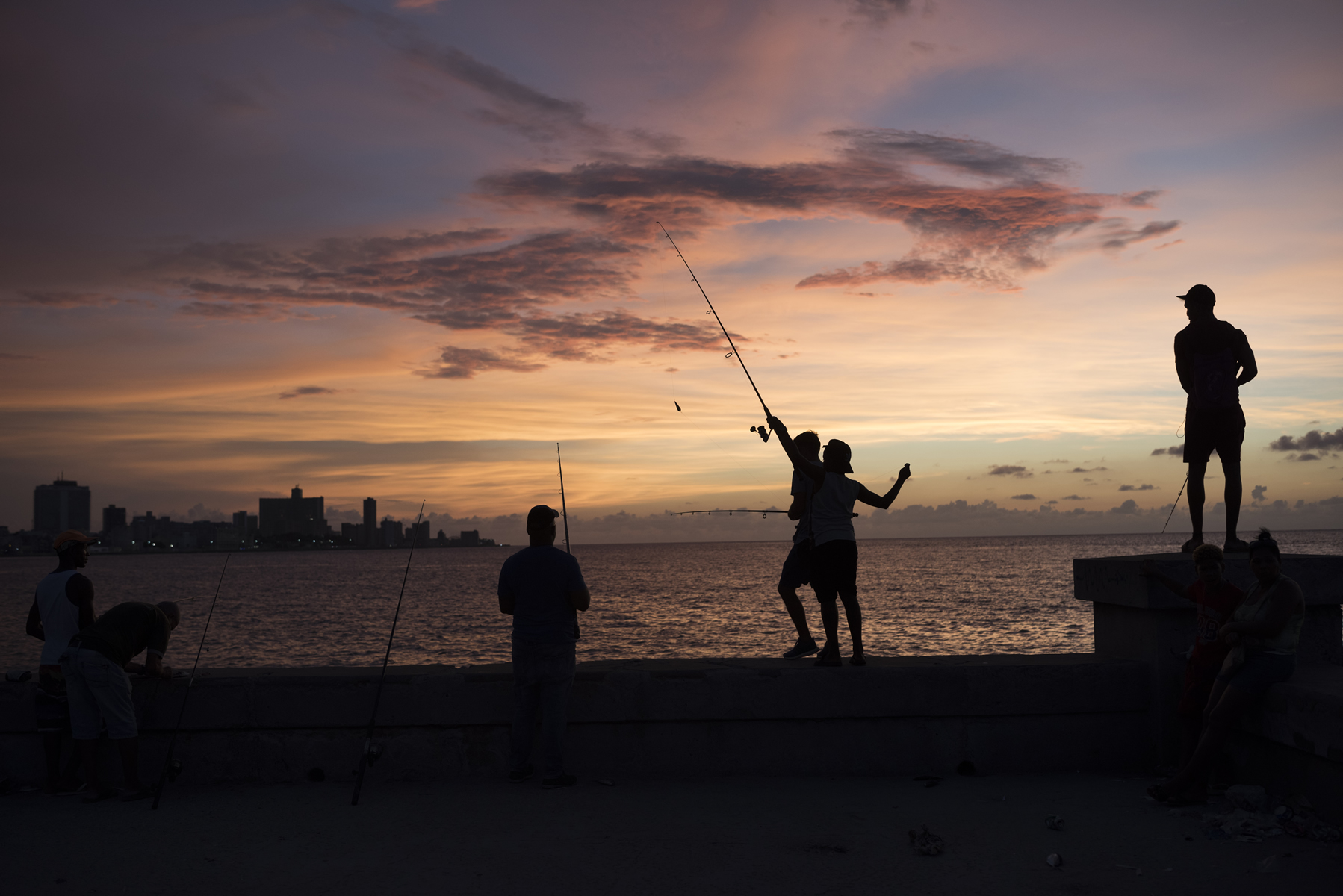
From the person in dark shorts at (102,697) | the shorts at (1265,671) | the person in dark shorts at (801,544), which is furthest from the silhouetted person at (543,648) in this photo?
the shorts at (1265,671)

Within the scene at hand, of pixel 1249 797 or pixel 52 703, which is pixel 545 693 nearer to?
pixel 52 703

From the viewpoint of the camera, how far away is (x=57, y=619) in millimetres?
5023

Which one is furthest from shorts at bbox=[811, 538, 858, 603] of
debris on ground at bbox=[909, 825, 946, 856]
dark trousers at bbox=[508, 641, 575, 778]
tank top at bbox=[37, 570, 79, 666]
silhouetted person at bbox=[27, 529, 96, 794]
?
tank top at bbox=[37, 570, 79, 666]

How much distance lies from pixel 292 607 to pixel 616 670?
56.9 meters

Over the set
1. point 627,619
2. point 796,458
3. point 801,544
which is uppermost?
point 796,458

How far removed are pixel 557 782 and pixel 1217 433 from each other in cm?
472

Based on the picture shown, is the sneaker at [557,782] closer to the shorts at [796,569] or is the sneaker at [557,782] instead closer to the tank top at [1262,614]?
the shorts at [796,569]

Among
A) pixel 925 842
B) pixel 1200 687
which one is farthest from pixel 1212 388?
pixel 925 842

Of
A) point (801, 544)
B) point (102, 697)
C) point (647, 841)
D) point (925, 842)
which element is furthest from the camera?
point (801, 544)

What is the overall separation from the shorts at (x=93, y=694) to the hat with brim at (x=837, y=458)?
4412mm

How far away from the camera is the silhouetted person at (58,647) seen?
493 cm

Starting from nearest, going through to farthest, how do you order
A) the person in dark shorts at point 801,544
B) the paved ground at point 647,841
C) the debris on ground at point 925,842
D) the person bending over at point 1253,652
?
the paved ground at point 647,841 < the debris on ground at point 925,842 < the person bending over at point 1253,652 < the person in dark shorts at point 801,544

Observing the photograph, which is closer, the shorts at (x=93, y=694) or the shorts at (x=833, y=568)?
the shorts at (x=93, y=694)

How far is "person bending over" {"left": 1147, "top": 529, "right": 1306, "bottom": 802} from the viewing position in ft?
13.9
